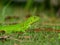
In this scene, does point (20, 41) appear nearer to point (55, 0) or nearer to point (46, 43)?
point (46, 43)

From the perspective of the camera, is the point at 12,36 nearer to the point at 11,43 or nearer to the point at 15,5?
the point at 11,43

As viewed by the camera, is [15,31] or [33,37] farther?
[15,31]

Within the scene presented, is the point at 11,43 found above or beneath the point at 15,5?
beneath

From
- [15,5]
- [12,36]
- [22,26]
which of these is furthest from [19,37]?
[15,5]

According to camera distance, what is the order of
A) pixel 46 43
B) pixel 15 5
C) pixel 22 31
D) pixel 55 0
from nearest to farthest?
1. pixel 46 43
2. pixel 22 31
3. pixel 55 0
4. pixel 15 5

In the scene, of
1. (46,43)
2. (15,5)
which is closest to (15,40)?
(46,43)

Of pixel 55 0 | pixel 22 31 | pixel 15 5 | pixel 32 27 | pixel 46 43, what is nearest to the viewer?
pixel 46 43

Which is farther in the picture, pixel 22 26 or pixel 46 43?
pixel 22 26

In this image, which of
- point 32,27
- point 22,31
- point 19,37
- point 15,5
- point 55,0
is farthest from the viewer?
point 15,5

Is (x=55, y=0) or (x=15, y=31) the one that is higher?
(x=55, y=0)
